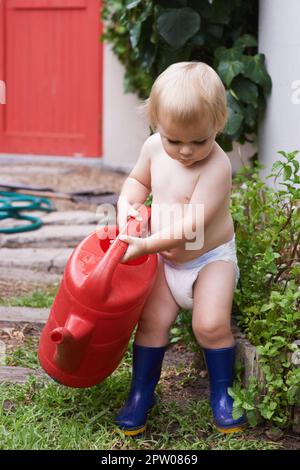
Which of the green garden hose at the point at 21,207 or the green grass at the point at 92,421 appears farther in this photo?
the green garden hose at the point at 21,207

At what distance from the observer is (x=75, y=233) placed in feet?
13.6

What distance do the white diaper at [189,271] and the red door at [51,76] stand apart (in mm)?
4486

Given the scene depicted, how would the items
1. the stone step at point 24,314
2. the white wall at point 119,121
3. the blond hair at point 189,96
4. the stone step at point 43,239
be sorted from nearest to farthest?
the blond hair at point 189,96 < the stone step at point 24,314 < the stone step at point 43,239 < the white wall at point 119,121

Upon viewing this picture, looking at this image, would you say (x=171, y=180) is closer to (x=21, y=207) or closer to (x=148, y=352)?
(x=148, y=352)

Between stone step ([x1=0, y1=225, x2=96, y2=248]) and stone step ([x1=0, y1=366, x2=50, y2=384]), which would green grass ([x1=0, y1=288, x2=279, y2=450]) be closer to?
stone step ([x1=0, y1=366, x2=50, y2=384])

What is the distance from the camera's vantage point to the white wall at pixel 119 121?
6305 mm

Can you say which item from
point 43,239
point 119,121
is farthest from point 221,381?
point 119,121

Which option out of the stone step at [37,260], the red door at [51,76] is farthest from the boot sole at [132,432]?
the red door at [51,76]

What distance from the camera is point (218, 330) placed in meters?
2.11

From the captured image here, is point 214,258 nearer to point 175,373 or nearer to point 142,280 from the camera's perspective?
point 142,280

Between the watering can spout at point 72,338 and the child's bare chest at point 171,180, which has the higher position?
the child's bare chest at point 171,180

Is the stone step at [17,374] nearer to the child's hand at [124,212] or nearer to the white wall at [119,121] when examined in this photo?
the child's hand at [124,212]

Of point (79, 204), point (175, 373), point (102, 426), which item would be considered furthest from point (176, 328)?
point (79, 204)

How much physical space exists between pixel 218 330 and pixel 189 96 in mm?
623
